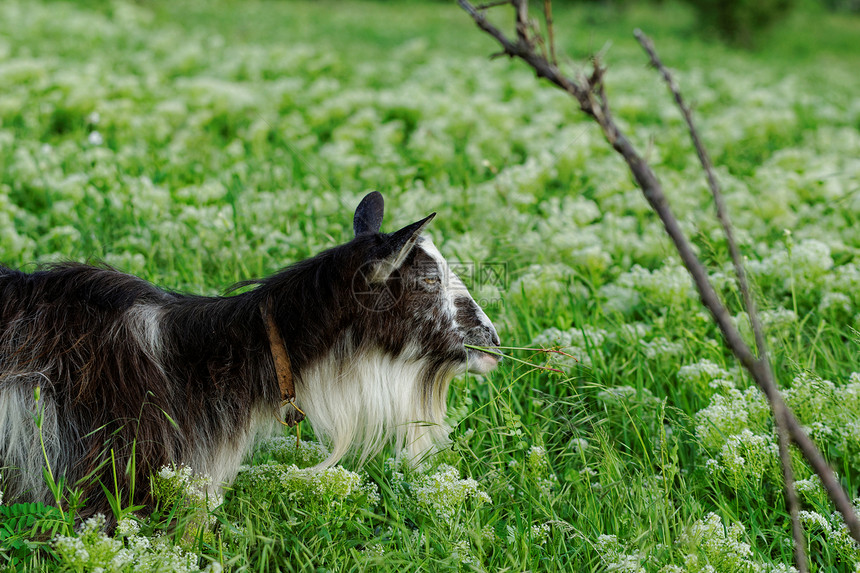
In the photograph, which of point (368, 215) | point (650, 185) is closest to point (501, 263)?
point (368, 215)

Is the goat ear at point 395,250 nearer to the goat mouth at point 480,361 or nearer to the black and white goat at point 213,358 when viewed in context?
the black and white goat at point 213,358

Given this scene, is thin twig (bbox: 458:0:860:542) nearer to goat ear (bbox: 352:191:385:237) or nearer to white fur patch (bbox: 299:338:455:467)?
white fur patch (bbox: 299:338:455:467)

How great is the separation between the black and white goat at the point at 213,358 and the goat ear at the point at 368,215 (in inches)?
15.1

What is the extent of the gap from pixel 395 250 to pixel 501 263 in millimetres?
2026

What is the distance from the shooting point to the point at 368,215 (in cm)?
306

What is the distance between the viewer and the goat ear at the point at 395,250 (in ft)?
8.00

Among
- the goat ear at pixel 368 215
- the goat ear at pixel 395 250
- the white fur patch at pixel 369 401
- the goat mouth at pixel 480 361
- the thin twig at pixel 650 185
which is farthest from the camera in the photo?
the goat ear at pixel 368 215

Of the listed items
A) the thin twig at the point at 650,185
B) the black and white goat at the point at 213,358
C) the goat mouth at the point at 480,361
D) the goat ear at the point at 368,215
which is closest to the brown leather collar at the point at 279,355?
the black and white goat at the point at 213,358

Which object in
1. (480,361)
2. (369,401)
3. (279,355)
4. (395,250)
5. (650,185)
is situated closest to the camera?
(650,185)

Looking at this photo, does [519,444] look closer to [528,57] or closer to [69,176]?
[528,57]

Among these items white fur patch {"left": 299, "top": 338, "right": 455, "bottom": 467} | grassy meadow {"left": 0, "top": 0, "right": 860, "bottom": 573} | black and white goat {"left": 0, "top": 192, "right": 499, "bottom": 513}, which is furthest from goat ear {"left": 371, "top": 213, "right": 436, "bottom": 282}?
grassy meadow {"left": 0, "top": 0, "right": 860, "bottom": 573}

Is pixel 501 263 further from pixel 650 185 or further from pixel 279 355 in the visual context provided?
pixel 650 185

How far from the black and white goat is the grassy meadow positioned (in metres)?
0.18

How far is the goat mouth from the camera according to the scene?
2.87 m
